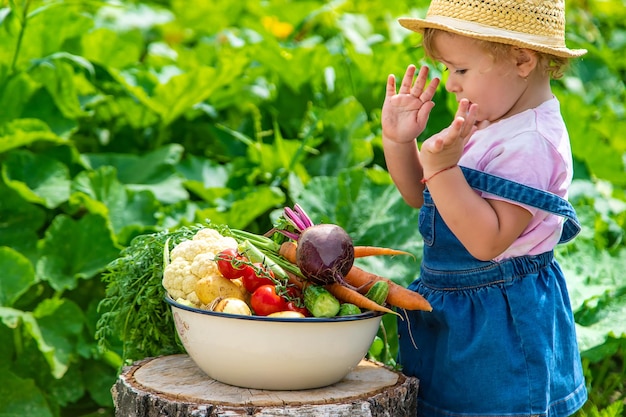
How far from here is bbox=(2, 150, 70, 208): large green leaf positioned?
4.12m

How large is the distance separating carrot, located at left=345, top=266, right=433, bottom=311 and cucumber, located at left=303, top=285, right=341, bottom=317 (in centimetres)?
16

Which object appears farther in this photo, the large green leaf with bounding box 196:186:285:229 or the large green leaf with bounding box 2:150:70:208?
the large green leaf with bounding box 2:150:70:208

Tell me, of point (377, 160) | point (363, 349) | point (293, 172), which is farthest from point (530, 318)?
point (377, 160)

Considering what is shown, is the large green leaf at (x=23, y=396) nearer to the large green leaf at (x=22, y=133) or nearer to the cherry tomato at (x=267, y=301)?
the large green leaf at (x=22, y=133)

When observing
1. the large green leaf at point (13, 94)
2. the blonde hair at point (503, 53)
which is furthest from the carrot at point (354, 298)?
the large green leaf at point (13, 94)

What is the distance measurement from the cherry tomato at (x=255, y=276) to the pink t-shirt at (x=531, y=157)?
23.3 inches

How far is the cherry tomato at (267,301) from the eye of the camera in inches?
92.0

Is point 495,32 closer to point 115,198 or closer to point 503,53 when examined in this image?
point 503,53

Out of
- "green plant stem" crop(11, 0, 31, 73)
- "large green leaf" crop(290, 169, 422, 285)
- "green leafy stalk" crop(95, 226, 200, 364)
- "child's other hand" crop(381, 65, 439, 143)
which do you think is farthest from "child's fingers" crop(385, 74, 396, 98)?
"green plant stem" crop(11, 0, 31, 73)

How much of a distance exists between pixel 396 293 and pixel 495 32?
0.72m

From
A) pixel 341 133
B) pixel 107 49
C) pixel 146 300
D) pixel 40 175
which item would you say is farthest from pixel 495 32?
pixel 107 49

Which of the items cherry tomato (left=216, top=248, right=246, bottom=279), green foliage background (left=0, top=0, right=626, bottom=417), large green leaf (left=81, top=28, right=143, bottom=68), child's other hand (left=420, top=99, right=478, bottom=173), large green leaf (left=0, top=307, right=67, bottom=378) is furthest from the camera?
large green leaf (left=81, top=28, right=143, bottom=68)

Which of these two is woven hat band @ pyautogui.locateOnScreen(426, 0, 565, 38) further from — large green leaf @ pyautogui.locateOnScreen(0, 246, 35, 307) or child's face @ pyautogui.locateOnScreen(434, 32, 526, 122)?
large green leaf @ pyautogui.locateOnScreen(0, 246, 35, 307)

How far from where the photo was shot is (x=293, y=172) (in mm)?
4113
